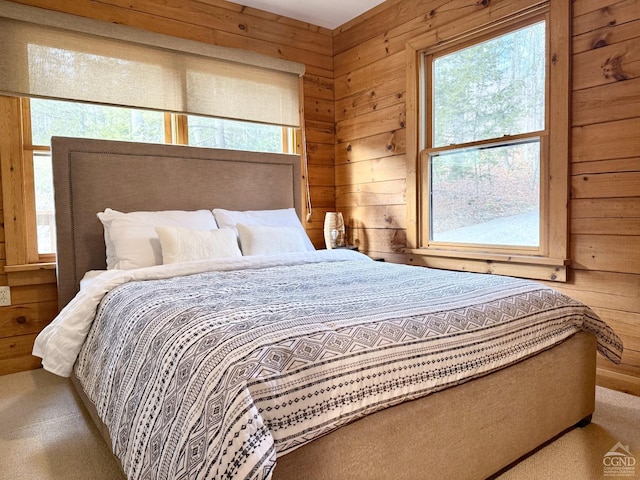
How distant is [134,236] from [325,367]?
1855 mm

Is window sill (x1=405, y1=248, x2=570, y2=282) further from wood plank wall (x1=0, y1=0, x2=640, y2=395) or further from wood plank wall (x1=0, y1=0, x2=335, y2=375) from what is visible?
wood plank wall (x1=0, y1=0, x2=335, y2=375)

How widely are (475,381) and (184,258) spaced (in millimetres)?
1652

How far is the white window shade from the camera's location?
2627mm

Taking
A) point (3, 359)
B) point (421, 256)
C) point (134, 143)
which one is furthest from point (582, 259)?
point (3, 359)

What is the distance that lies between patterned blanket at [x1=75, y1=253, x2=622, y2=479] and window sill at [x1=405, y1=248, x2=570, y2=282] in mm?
670

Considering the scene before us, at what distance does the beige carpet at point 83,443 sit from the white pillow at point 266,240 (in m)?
1.27

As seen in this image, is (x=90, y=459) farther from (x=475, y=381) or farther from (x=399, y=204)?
(x=399, y=204)

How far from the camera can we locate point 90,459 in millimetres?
1784

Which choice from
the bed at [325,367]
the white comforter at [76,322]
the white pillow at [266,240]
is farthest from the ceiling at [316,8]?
the white comforter at [76,322]

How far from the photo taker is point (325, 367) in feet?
3.58

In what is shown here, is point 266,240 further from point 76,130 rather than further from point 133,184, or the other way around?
point 76,130

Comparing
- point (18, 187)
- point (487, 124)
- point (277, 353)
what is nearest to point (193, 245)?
point (18, 187)

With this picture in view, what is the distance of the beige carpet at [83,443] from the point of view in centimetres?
165

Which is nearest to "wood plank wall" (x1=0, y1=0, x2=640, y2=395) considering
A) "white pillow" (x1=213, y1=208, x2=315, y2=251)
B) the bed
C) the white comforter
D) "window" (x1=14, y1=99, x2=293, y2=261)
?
"window" (x1=14, y1=99, x2=293, y2=261)
